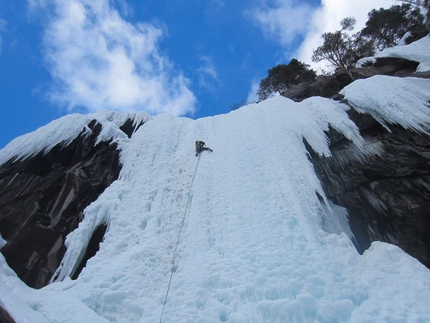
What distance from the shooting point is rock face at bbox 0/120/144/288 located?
5363mm

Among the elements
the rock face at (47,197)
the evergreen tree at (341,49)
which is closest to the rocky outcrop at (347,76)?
the evergreen tree at (341,49)

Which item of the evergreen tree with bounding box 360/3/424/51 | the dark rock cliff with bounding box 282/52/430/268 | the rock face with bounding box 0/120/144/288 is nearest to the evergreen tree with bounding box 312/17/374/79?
the evergreen tree with bounding box 360/3/424/51

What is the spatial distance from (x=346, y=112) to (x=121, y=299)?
7.24m

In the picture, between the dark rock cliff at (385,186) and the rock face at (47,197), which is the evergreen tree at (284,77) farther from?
the rock face at (47,197)

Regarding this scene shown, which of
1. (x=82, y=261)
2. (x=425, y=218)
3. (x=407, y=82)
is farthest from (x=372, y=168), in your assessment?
(x=82, y=261)

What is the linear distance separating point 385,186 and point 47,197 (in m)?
8.45

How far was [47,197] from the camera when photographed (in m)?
6.51

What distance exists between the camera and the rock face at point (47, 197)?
5.36 metres

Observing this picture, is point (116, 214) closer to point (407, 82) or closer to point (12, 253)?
point (12, 253)

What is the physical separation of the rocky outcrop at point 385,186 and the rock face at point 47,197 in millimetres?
6145

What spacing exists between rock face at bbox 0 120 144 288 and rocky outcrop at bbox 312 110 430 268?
20.2ft

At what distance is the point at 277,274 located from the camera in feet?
12.7

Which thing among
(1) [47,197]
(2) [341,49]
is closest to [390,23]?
(2) [341,49]

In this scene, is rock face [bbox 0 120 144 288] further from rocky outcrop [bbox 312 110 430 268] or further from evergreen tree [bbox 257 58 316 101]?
evergreen tree [bbox 257 58 316 101]
